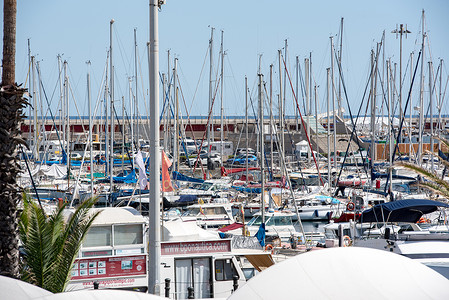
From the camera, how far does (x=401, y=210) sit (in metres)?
22.0

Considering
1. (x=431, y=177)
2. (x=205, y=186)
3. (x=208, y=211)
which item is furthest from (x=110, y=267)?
(x=205, y=186)

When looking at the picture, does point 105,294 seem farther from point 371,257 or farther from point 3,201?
point 371,257

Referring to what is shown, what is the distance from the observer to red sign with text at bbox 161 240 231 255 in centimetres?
1503

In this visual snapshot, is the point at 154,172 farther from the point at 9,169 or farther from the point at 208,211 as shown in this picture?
the point at 208,211

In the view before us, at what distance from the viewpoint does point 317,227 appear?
34875mm

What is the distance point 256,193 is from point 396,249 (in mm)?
23060

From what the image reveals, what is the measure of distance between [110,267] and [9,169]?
14.6ft

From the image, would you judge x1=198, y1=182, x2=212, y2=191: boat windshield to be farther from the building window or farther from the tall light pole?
the tall light pole

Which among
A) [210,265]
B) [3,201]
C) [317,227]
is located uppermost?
[3,201]

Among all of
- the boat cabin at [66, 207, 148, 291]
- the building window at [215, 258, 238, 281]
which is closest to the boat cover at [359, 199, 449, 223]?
the building window at [215, 258, 238, 281]

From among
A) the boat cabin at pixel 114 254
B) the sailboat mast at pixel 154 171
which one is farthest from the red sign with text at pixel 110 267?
the sailboat mast at pixel 154 171

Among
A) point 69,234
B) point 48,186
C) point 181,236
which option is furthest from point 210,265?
point 48,186

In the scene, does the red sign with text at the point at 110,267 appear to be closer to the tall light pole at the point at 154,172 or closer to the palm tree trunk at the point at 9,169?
the palm tree trunk at the point at 9,169

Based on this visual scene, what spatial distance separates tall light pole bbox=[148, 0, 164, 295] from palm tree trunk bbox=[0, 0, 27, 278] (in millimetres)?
2290
